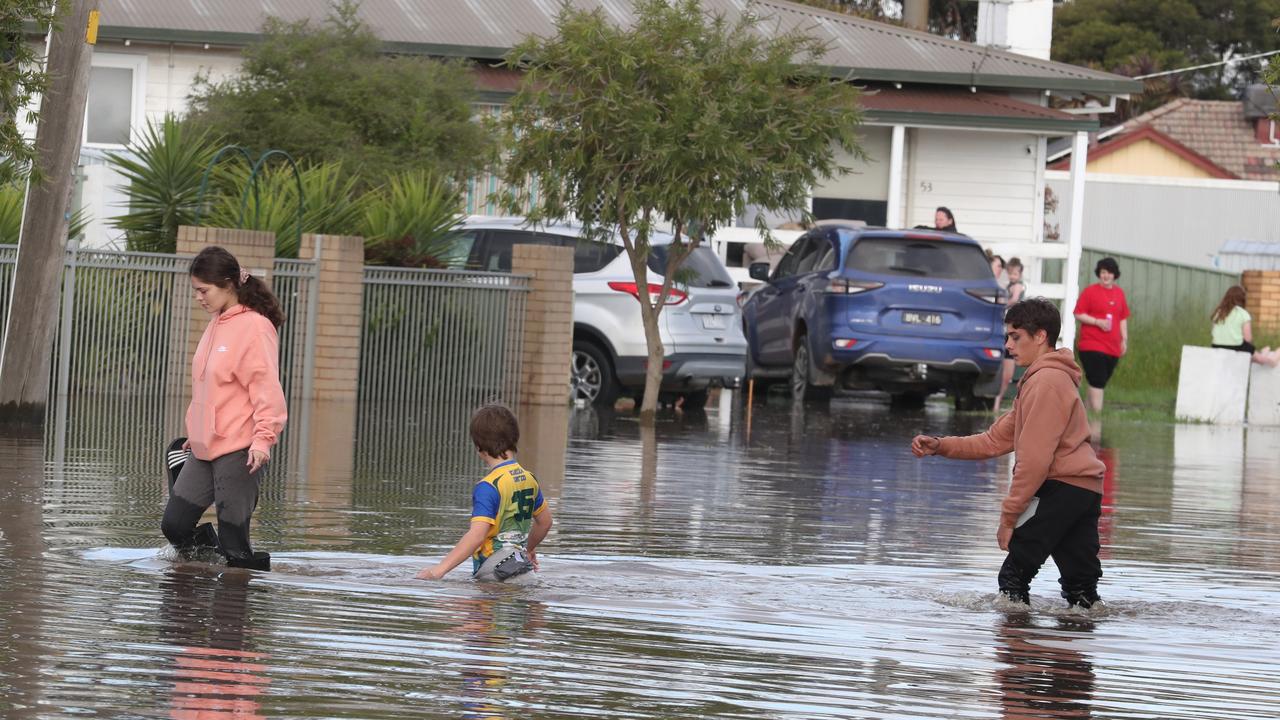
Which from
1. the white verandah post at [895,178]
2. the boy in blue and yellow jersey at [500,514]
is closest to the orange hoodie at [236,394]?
the boy in blue and yellow jersey at [500,514]

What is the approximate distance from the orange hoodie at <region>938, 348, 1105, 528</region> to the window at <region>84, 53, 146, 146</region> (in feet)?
71.3

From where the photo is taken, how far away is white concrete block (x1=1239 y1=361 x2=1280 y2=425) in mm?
24469

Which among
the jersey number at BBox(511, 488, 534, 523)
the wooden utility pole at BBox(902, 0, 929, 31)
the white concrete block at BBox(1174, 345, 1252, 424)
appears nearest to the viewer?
the jersey number at BBox(511, 488, 534, 523)

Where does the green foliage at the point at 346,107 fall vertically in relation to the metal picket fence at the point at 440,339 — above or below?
above

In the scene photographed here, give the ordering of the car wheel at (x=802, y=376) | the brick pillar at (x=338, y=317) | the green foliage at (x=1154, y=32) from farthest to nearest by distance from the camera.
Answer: the green foliage at (x=1154, y=32), the car wheel at (x=802, y=376), the brick pillar at (x=338, y=317)

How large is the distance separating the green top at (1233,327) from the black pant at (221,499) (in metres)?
17.2

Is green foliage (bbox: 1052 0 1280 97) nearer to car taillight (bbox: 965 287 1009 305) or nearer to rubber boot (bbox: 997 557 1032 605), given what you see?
car taillight (bbox: 965 287 1009 305)

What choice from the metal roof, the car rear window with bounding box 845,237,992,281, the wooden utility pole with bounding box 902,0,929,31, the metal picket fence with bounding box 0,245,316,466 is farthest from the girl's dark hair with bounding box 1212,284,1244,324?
the wooden utility pole with bounding box 902,0,929,31

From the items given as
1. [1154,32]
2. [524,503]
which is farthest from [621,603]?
[1154,32]

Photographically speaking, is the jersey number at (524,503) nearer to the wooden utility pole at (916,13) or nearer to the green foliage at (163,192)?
the green foliage at (163,192)

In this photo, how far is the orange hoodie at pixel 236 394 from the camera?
867 centimetres

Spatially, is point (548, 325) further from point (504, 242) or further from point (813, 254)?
point (813, 254)

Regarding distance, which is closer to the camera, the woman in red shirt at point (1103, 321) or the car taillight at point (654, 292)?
the car taillight at point (654, 292)

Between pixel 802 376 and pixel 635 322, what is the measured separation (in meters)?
2.95
